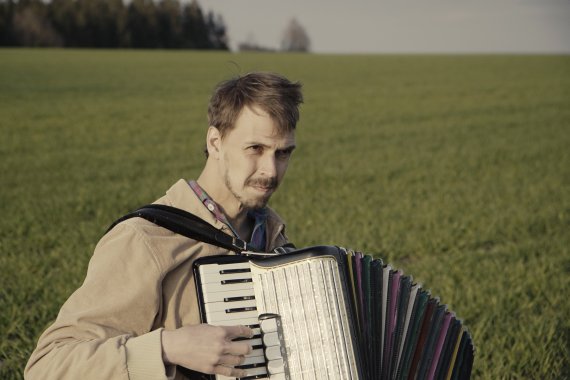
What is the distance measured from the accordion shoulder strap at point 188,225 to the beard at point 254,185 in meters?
0.18

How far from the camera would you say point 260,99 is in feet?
8.61

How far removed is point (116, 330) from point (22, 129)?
56.3ft

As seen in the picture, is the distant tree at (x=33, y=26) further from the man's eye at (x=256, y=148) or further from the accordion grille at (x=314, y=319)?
the accordion grille at (x=314, y=319)

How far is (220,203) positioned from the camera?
2818 millimetres

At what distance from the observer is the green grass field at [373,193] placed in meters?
5.47

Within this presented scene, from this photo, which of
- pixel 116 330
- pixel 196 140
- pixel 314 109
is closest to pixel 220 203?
pixel 116 330

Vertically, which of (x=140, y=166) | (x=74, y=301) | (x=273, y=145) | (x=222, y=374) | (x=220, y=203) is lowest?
(x=140, y=166)

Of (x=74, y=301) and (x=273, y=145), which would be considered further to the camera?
(x=273, y=145)

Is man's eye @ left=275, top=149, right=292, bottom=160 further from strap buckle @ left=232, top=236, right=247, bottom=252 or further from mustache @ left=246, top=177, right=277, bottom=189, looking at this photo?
strap buckle @ left=232, top=236, right=247, bottom=252

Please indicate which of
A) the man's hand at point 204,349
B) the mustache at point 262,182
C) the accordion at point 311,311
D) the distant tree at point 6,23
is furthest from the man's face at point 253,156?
the distant tree at point 6,23

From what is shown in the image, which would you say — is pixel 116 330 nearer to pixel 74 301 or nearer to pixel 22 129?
pixel 74 301

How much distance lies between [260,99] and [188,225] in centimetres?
56

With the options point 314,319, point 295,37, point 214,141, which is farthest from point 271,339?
point 295,37

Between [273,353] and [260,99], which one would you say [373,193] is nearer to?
[260,99]
